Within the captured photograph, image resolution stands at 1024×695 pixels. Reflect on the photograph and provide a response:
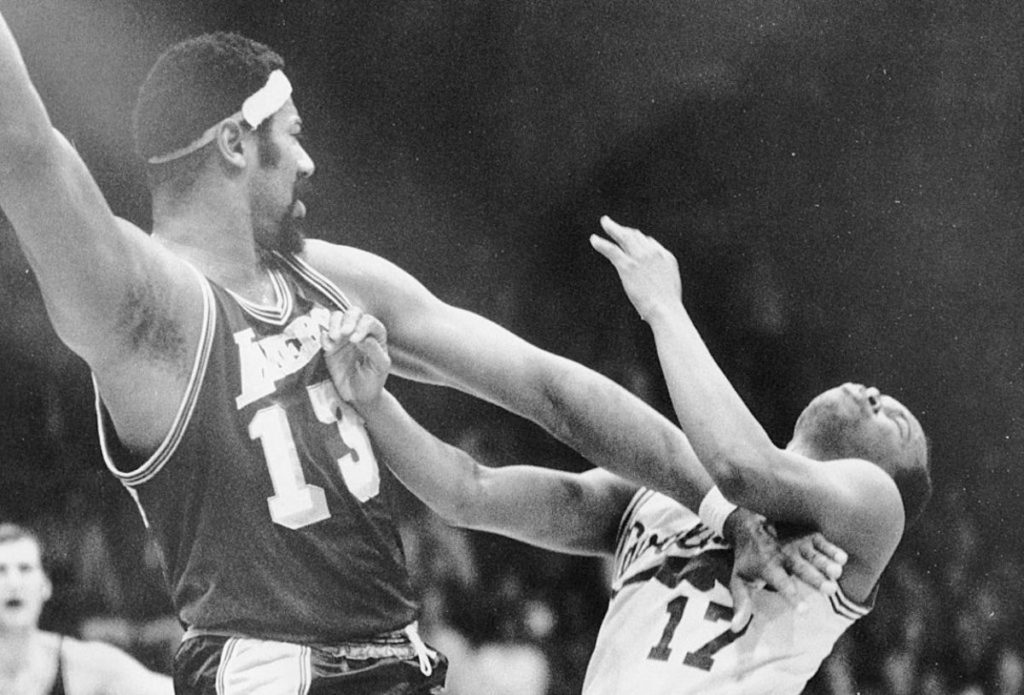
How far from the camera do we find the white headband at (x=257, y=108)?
2.23 m

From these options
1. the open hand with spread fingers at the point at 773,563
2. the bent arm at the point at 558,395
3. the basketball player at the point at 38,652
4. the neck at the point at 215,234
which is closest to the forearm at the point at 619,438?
the bent arm at the point at 558,395

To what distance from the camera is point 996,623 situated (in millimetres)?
2850

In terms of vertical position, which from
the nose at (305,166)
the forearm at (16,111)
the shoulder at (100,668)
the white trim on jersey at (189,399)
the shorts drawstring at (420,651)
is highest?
the forearm at (16,111)

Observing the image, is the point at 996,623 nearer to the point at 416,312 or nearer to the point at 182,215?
the point at 416,312

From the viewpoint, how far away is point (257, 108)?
2289mm

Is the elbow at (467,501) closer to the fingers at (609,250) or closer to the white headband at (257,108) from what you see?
the fingers at (609,250)

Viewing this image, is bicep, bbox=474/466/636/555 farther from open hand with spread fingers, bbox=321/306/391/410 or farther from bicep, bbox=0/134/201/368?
bicep, bbox=0/134/201/368

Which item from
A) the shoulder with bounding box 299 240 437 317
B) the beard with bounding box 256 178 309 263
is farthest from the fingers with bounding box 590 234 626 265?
the beard with bounding box 256 178 309 263

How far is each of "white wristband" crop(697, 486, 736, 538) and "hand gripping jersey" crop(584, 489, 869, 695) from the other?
3 centimetres

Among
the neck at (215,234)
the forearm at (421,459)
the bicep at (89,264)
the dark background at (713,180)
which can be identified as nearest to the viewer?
the bicep at (89,264)

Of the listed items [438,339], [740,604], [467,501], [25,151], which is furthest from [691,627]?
[25,151]

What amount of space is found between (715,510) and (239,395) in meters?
0.91

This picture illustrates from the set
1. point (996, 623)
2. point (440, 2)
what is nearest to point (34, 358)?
point (440, 2)

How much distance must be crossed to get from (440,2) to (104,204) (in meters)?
0.96
